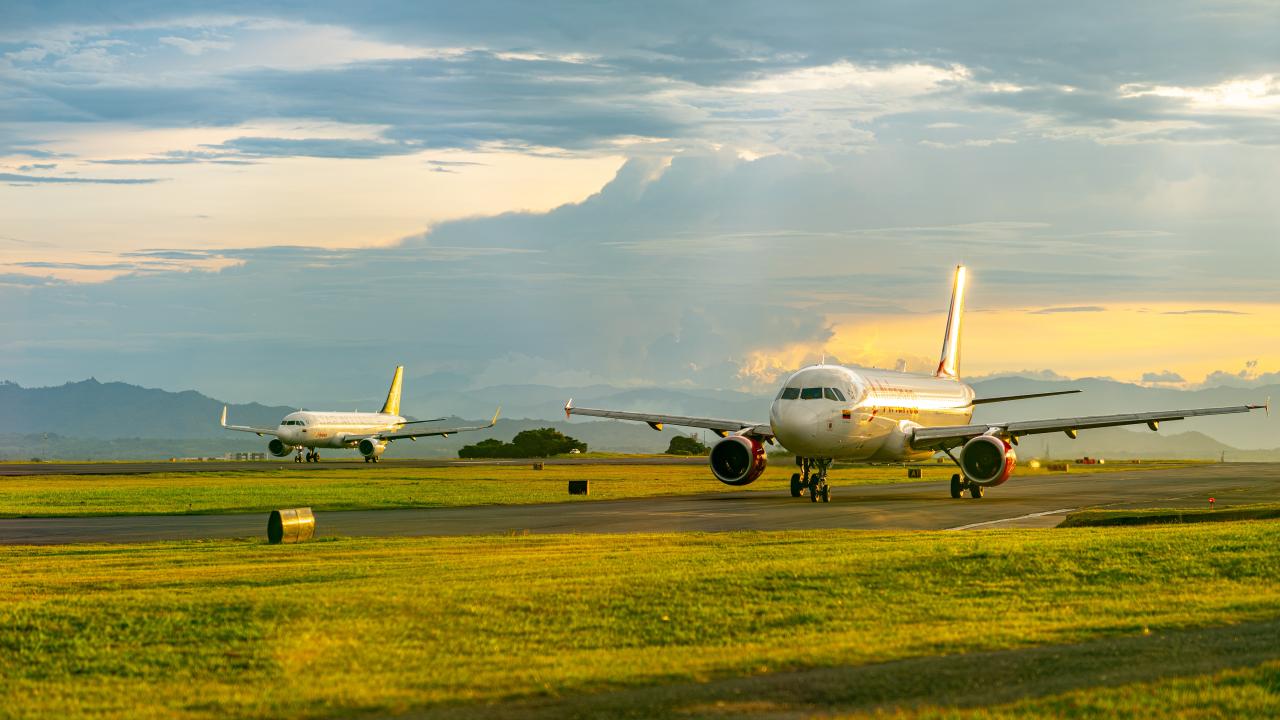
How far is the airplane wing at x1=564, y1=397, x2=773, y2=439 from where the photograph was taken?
52.8m

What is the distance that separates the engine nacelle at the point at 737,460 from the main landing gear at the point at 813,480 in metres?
1.63

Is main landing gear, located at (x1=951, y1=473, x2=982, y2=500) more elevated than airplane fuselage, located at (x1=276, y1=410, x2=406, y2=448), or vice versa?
airplane fuselage, located at (x1=276, y1=410, x2=406, y2=448)

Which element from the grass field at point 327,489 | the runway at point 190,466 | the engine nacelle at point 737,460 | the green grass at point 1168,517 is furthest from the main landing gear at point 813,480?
the runway at point 190,466

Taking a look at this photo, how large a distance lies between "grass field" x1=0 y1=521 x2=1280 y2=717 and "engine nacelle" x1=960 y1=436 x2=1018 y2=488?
23196 millimetres

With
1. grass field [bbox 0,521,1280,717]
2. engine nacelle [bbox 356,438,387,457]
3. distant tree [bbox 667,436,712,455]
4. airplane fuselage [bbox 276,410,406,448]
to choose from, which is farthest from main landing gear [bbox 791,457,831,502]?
distant tree [bbox 667,436,712,455]

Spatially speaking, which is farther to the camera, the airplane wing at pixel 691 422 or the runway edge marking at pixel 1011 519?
the airplane wing at pixel 691 422

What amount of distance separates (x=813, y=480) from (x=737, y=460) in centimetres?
449

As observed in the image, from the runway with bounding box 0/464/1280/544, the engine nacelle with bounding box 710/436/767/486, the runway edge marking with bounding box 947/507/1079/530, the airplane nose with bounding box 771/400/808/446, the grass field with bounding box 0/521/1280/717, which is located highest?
the airplane nose with bounding box 771/400/808/446

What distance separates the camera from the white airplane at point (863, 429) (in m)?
47.4

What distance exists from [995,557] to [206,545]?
58.7 ft

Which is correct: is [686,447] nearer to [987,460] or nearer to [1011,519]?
[987,460]

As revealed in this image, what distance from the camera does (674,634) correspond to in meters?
15.6

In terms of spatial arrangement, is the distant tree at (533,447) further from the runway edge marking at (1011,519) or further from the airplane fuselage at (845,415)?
the runway edge marking at (1011,519)

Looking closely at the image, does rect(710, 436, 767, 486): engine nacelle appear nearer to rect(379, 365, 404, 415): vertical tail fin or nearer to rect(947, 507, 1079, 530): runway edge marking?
rect(947, 507, 1079, 530): runway edge marking
